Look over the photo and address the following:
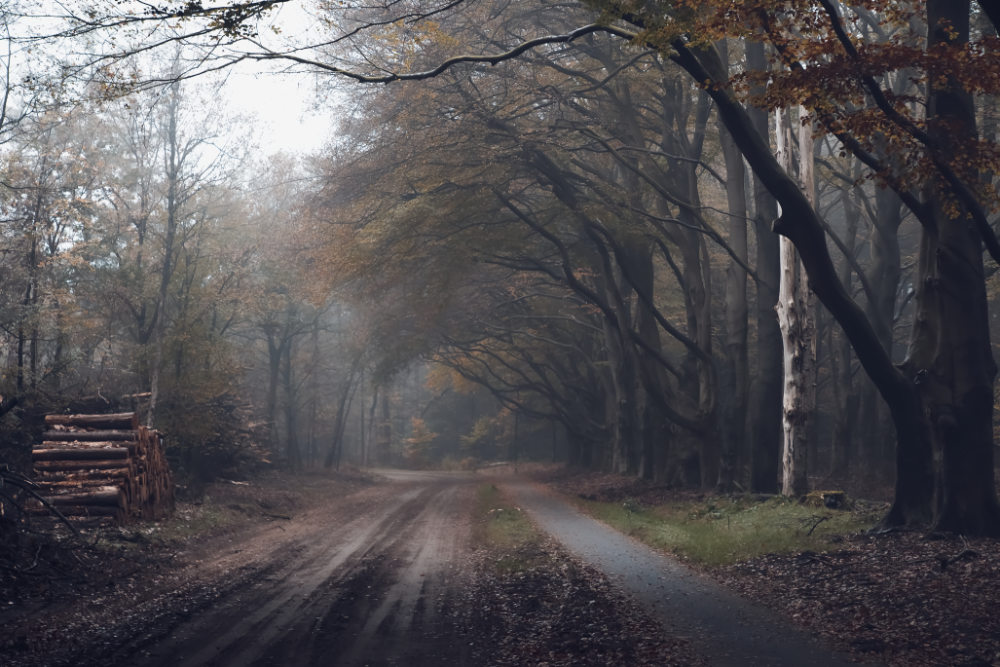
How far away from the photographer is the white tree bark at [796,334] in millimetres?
16141

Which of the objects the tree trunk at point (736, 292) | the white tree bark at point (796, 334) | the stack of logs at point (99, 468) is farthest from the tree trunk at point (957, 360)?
the stack of logs at point (99, 468)

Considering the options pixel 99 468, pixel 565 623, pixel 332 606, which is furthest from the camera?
pixel 99 468

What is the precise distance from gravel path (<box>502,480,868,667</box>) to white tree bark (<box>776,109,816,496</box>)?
4.40 m

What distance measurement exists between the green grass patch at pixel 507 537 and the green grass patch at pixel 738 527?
76.2 inches

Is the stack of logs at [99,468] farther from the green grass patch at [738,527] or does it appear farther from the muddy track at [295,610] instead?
the green grass patch at [738,527]

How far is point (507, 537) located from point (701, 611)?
6943 millimetres

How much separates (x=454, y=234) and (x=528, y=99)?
4400 mm

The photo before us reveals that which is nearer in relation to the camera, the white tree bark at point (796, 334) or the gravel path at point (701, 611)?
the gravel path at point (701, 611)

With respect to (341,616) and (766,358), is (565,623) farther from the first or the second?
(766,358)

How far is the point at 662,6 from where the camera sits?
9312 millimetres

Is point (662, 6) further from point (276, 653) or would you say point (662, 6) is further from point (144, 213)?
point (144, 213)

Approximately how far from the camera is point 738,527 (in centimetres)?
1378

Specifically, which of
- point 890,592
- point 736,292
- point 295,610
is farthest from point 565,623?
point 736,292

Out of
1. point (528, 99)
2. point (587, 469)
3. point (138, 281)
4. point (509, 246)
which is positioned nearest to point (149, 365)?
point (138, 281)
